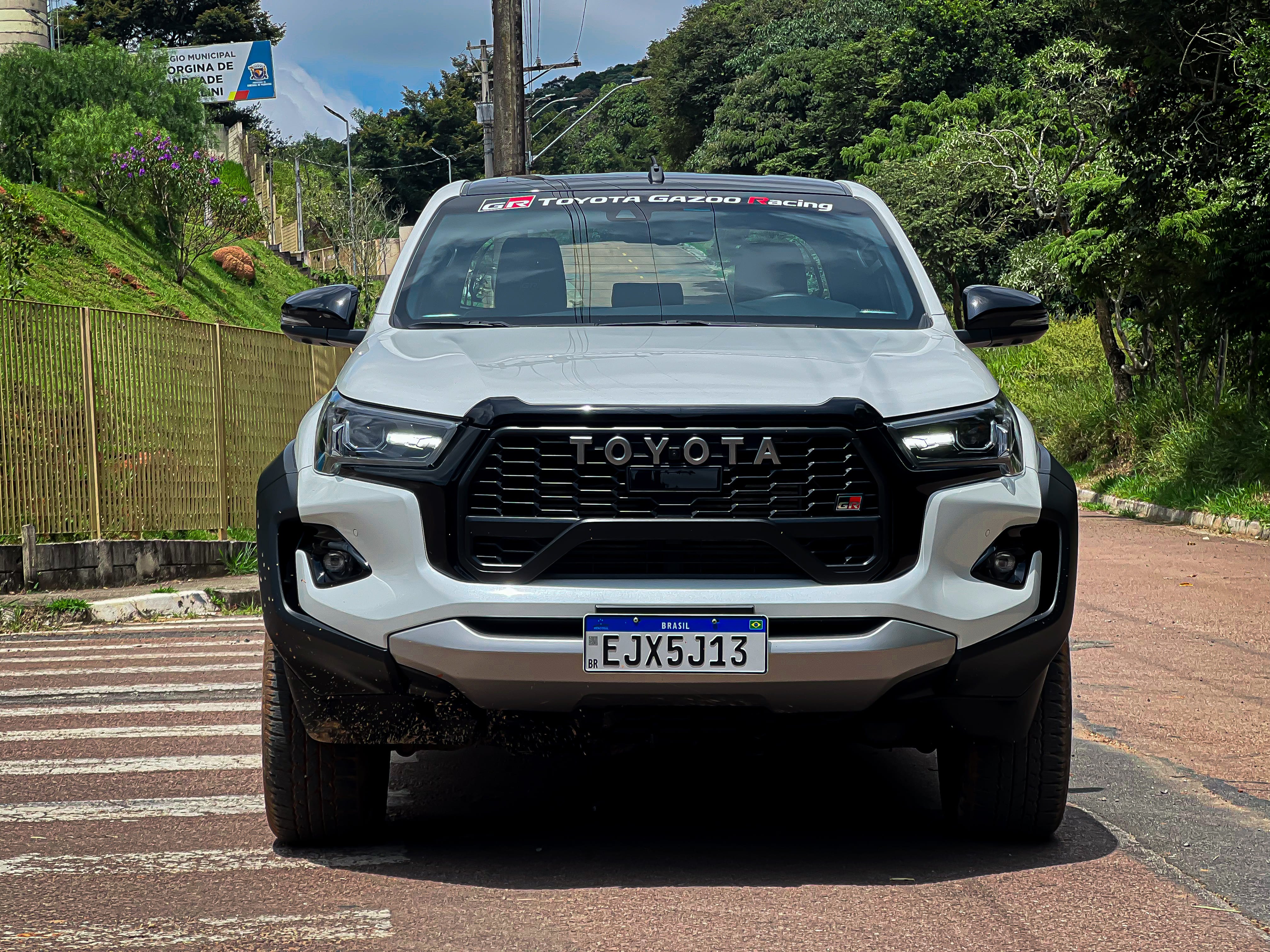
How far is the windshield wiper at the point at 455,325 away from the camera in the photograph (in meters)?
4.99

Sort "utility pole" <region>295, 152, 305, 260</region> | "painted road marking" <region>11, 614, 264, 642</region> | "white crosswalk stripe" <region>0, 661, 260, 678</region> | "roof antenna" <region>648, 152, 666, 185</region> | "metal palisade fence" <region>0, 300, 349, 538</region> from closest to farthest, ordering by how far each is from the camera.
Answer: "roof antenna" <region>648, 152, 666, 185</region>
"white crosswalk stripe" <region>0, 661, 260, 678</region>
"painted road marking" <region>11, 614, 264, 642</region>
"metal palisade fence" <region>0, 300, 349, 538</region>
"utility pole" <region>295, 152, 305, 260</region>

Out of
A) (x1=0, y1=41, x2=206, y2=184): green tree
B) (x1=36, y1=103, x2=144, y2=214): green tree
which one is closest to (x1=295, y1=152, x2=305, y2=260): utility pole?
(x1=0, y1=41, x2=206, y2=184): green tree

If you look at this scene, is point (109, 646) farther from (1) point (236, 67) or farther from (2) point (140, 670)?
(1) point (236, 67)

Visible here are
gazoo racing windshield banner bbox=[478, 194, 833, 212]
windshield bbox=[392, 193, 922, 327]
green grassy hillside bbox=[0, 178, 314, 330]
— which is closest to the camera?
windshield bbox=[392, 193, 922, 327]

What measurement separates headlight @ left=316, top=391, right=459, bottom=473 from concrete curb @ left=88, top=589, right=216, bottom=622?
8.22m

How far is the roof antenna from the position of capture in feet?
19.2

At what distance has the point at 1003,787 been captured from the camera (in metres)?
4.45

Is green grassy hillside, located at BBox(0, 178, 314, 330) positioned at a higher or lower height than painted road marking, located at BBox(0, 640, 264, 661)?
higher

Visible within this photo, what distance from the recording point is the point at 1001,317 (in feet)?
17.0

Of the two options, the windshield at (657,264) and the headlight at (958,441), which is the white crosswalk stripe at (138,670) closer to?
the windshield at (657,264)

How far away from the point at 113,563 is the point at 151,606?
1.08 m

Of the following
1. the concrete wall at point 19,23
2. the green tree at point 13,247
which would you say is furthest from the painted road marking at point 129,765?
the concrete wall at point 19,23

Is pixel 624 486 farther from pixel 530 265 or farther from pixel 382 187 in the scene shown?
pixel 382 187

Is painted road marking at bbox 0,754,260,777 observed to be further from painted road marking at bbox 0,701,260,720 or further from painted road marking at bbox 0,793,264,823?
painted road marking at bbox 0,701,260,720
